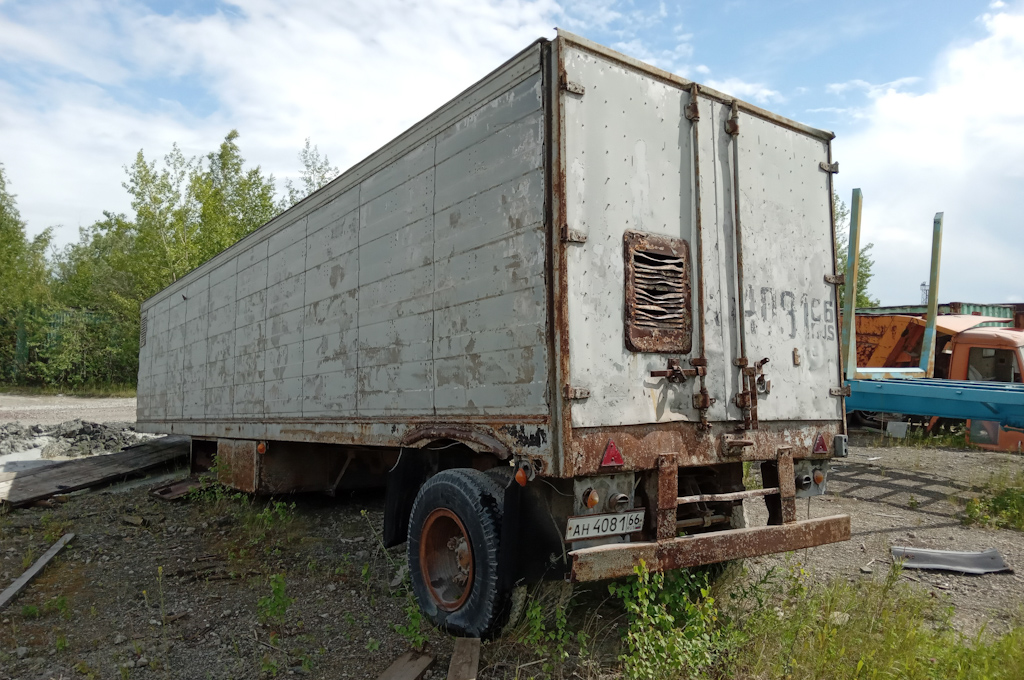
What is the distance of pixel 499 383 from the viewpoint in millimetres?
3789

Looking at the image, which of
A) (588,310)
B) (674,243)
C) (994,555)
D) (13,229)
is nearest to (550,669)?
(588,310)

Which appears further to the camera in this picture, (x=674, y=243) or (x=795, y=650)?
(x=674, y=243)

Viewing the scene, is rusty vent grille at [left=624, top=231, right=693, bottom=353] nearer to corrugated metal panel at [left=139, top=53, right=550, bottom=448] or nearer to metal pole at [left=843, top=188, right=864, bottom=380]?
corrugated metal panel at [left=139, top=53, right=550, bottom=448]

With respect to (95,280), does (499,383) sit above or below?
below

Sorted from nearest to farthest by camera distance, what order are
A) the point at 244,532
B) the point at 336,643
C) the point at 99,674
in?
the point at 99,674
the point at 336,643
the point at 244,532

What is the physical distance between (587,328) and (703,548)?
136 centimetres

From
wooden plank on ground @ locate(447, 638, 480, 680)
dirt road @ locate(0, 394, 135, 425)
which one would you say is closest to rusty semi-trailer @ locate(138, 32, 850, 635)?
wooden plank on ground @ locate(447, 638, 480, 680)

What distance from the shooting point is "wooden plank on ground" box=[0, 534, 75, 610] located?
16.6ft

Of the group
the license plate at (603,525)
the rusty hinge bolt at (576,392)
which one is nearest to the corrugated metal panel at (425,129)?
the rusty hinge bolt at (576,392)

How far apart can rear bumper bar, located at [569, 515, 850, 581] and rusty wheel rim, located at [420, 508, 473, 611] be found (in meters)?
1.01

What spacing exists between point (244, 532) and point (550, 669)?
4.49 m

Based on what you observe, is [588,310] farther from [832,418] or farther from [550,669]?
[832,418]

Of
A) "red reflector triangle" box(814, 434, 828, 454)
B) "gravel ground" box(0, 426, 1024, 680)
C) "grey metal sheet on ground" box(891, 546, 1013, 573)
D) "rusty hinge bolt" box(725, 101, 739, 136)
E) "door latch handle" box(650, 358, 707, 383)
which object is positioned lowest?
"gravel ground" box(0, 426, 1024, 680)

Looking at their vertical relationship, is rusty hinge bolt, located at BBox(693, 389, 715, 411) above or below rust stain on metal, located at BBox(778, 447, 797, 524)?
above
